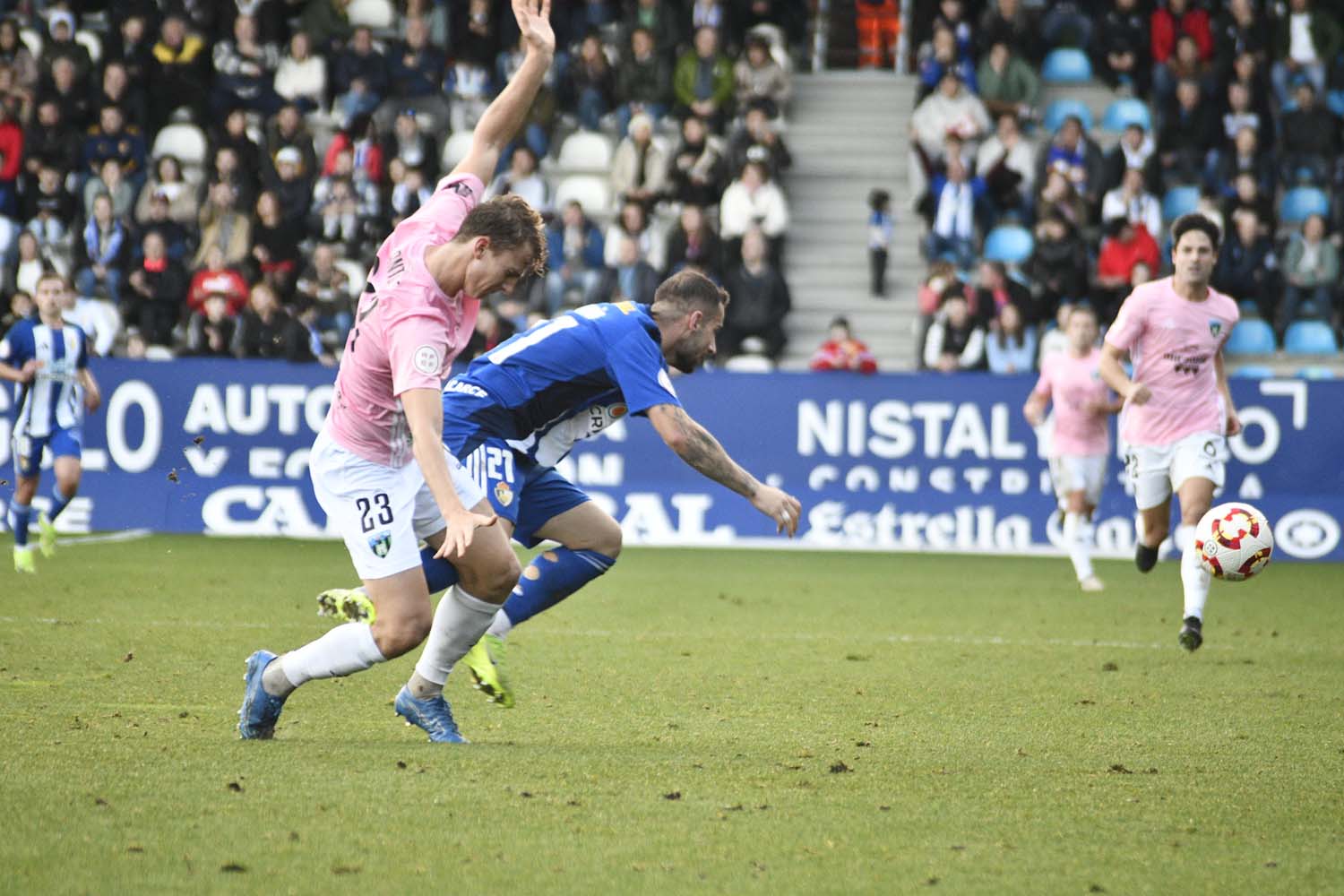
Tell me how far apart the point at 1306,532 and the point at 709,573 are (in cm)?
564

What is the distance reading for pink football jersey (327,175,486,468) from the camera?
5.82 m

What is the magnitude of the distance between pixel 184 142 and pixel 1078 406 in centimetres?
1228

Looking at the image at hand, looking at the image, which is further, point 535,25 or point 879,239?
point 879,239

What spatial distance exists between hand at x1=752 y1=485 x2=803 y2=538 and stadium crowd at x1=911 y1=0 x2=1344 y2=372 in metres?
12.3

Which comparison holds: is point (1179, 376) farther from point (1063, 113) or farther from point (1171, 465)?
point (1063, 113)

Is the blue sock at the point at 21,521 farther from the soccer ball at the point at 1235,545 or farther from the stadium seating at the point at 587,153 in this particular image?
the stadium seating at the point at 587,153

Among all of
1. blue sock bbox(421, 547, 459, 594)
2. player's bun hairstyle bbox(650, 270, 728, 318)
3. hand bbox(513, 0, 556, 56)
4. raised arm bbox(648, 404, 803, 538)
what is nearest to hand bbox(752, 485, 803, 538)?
raised arm bbox(648, 404, 803, 538)

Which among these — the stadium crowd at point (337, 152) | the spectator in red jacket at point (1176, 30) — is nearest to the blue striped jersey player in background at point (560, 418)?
the stadium crowd at point (337, 152)

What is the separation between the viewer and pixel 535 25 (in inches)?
277

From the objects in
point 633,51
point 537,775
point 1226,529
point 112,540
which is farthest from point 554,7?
point 537,775

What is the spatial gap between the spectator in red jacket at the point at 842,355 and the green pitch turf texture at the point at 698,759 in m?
5.09

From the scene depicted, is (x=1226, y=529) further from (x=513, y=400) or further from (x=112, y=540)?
(x=112, y=540)

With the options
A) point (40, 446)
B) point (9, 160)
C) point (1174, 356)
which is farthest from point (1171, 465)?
point (9, 160)

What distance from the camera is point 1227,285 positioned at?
1933 centimetres
